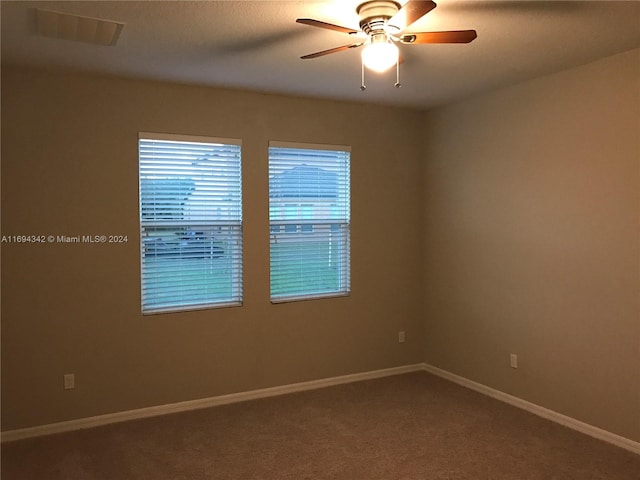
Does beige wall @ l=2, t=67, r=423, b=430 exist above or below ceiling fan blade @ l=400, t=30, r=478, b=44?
below

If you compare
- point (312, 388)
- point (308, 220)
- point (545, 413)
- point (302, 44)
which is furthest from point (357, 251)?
point (302, 44)

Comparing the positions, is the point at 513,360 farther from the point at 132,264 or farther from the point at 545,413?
the point at 132,264

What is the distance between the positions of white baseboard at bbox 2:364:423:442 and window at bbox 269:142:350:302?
767mm

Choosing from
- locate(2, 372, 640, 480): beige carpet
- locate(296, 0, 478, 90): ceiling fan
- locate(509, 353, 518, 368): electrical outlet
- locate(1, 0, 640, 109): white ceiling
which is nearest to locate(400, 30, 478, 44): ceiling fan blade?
locate(296, 0, 478, 90): ceiling fan

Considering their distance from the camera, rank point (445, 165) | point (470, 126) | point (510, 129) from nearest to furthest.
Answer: point (510, 129)
point (470, 126)
point (445, 165)

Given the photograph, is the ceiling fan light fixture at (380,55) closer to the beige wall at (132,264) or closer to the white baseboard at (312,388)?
the beige wall at (132,264)

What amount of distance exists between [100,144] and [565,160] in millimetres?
3322

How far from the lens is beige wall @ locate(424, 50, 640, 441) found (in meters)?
3.33

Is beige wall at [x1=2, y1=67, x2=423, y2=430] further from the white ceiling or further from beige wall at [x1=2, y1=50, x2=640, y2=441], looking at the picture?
the white ceiling

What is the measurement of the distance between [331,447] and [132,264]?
194 centimetres

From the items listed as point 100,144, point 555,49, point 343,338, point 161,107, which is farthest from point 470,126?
point 100,144

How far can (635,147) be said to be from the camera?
3.23 metres

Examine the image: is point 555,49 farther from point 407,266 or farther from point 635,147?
point 407,266

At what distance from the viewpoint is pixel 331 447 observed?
3379 mm
